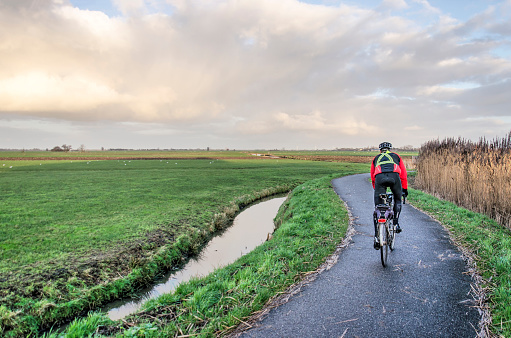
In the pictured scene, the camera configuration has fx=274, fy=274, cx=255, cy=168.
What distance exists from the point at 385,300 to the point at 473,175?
1224cm

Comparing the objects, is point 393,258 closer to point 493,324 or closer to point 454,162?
point 493,324

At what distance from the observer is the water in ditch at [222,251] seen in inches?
299

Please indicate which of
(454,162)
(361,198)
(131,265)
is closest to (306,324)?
(131,265)

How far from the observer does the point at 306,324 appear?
167 inches

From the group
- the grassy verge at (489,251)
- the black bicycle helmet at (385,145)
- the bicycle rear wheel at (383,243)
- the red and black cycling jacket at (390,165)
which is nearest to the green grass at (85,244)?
the bicycle rear wheel at (383,243)

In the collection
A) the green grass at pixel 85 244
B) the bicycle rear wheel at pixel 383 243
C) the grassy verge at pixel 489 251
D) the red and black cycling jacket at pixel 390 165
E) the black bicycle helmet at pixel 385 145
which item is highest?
the black bicycle helmet at pixel 385 145

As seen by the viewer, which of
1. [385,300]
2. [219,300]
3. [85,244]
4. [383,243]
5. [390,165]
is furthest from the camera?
[85,244]

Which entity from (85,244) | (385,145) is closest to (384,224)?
(385,145)

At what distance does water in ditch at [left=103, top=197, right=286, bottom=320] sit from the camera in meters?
7.60

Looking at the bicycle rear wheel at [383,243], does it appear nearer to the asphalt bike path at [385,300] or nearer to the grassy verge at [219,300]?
the asphalt bike path at [385,300]

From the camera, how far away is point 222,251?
12.0m

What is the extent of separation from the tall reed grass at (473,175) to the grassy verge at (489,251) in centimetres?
157

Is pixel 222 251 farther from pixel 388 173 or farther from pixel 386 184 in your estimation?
pixel 388 173

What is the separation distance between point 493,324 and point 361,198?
41.5 ft
